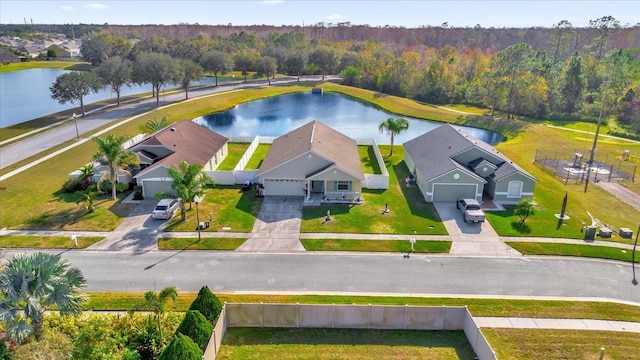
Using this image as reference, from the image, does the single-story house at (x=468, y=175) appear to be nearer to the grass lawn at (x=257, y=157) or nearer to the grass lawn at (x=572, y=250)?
the grass lawn at (x=572, y=250)

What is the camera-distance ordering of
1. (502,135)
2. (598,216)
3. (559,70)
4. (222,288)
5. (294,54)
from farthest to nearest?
(294,54) → (559,70) → (502,135) → (598,216) → (222,288)

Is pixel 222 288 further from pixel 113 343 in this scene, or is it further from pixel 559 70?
pixel 559 70

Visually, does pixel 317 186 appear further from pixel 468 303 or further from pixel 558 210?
pixel 558 210

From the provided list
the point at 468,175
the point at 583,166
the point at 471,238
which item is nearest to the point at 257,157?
the point at 468,175

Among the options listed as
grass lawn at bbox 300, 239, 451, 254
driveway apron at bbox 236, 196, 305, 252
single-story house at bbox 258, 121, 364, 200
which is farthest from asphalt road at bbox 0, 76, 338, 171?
grass lawn at bbox 300, 239, 451, 254

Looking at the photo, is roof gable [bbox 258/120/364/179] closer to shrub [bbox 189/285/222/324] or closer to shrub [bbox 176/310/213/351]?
shrub [bbox 189/285/222/324]

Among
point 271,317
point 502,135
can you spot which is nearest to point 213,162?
point 271,317
